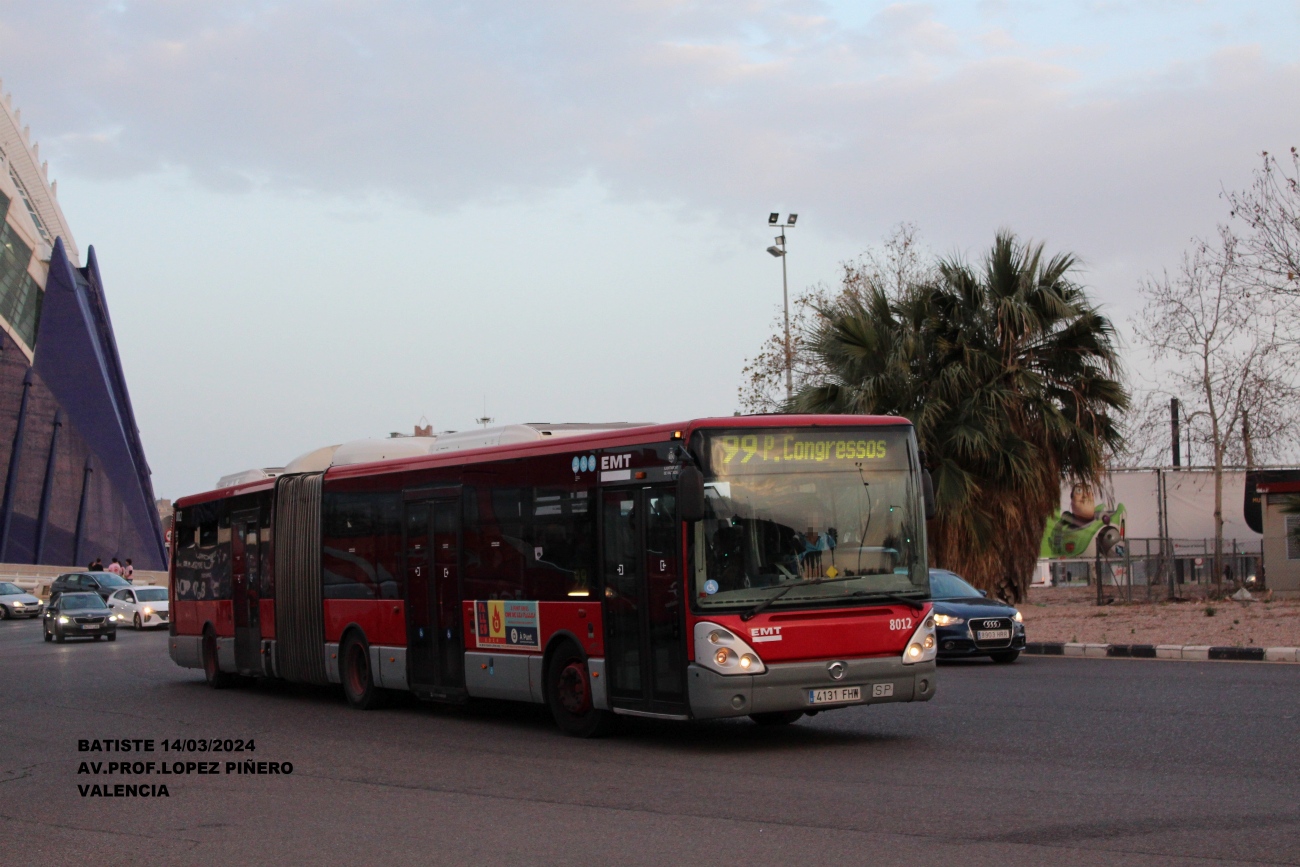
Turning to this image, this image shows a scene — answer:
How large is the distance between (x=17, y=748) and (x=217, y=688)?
724 centimetres

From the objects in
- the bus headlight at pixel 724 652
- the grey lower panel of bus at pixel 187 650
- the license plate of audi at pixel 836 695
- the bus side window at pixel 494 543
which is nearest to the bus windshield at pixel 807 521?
the bus headlight at pixel 724 652

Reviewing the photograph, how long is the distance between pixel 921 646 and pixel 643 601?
2.28m

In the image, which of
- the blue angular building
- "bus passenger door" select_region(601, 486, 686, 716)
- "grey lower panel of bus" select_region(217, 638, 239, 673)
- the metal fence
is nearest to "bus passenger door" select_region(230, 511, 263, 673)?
"grey lower panel of bus" select_region(217, 638, 239, 673)

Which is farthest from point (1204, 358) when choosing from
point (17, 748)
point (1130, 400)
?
point (17, 748)

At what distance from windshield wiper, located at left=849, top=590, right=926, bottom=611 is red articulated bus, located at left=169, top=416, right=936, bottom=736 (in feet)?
0.06

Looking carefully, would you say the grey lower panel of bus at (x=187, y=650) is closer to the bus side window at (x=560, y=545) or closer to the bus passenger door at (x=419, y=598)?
the bus passenger door at (x=419, y=598)

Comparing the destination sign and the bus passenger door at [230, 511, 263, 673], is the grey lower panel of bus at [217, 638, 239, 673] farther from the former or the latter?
the destination sign

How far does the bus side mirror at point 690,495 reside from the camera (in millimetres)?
10578

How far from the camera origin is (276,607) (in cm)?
1830

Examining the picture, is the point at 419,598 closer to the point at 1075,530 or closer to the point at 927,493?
the point at 927,493

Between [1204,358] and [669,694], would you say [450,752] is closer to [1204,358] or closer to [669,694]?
[669,694]

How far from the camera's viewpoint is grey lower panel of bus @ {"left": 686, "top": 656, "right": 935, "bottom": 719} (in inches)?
427

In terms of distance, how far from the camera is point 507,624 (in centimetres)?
1349

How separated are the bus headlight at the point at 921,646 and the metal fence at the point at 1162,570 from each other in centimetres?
1824
